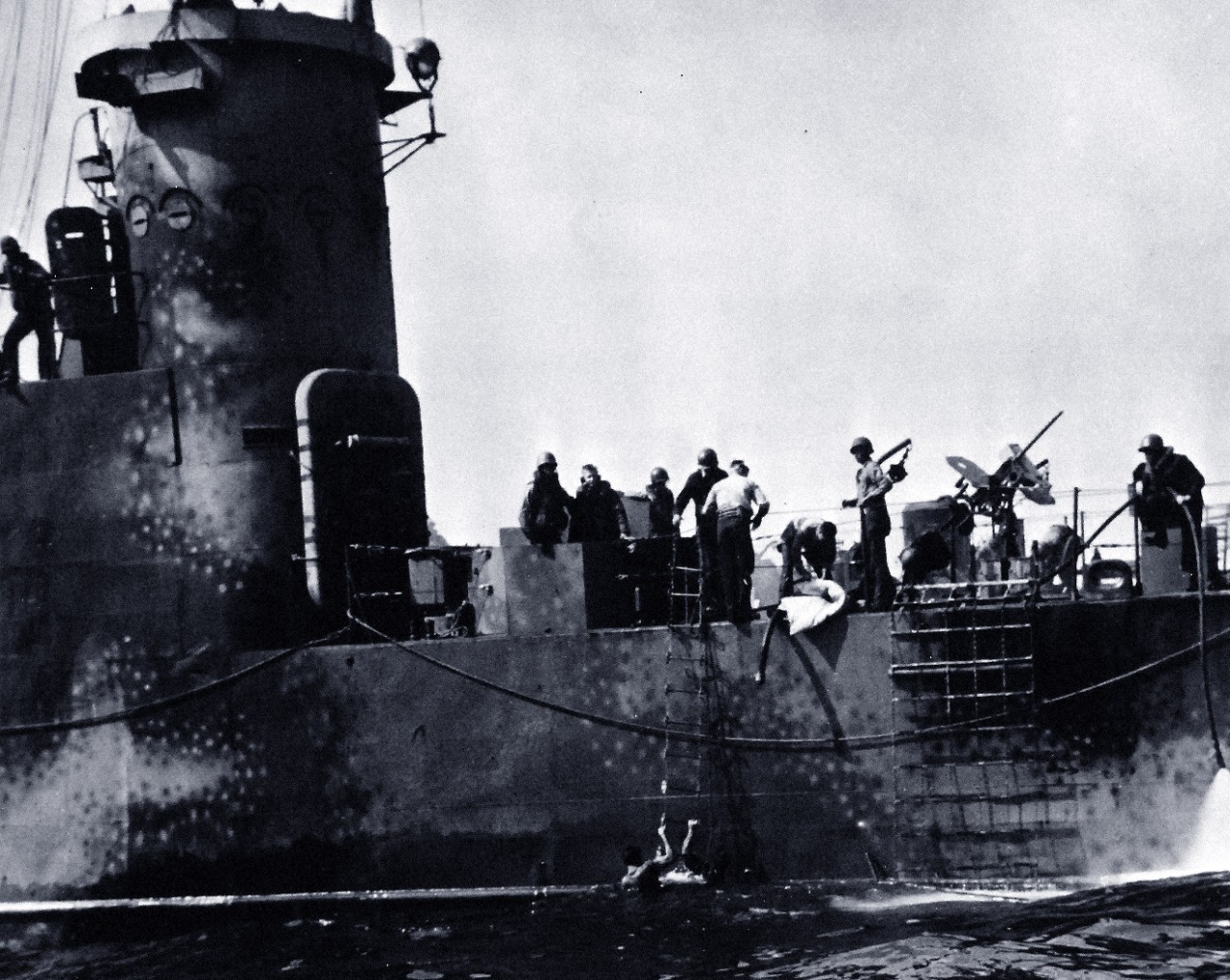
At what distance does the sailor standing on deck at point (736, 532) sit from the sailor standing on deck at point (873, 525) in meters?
0.79

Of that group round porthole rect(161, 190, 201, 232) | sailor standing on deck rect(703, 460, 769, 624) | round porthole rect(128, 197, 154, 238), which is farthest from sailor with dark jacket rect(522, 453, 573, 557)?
round porthole rect(128, 197, 154, 238)

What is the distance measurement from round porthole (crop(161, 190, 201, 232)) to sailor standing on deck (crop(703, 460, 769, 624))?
511 centimetres

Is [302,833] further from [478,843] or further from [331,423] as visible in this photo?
[331,423]

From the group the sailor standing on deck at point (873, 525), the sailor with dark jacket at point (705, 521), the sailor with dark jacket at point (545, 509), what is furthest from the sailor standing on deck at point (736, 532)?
the sailor with dark jacket at point (545, 509)

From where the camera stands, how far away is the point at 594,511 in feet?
48.3

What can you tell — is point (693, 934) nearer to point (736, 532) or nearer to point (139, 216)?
point (736, 532)

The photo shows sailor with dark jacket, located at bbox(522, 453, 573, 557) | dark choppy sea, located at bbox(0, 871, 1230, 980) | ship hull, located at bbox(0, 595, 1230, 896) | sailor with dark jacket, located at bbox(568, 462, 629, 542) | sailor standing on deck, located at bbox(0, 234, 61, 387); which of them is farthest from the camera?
sailor standing on deck, located at bbox(0, 234, 61, 387)

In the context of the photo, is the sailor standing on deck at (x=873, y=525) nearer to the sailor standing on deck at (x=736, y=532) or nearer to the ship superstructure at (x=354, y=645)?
the ship superstructure at (x=354, y=645)

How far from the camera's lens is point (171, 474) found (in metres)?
14.5

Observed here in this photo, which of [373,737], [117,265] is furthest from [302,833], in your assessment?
[117,265]

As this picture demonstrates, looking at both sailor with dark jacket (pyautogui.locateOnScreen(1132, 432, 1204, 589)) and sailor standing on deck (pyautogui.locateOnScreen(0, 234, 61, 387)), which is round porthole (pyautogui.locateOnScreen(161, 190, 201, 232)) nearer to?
sailor standing on deck (pyautogui.locateOnScreen(0, 234, 61, 387))

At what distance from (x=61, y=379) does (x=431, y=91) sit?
419 cm

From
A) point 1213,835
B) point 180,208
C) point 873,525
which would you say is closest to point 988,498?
point 873,525

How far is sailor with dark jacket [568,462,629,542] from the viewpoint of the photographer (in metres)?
14.6
